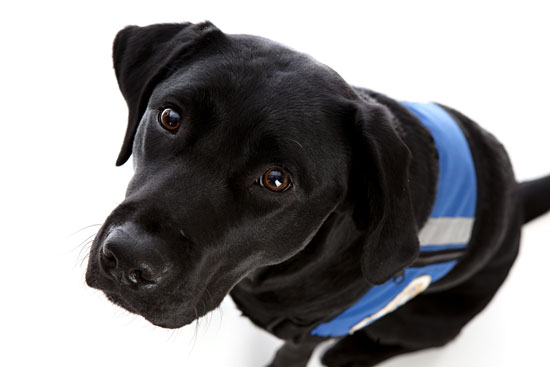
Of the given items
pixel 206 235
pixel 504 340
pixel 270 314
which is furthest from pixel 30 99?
pixel 504 340

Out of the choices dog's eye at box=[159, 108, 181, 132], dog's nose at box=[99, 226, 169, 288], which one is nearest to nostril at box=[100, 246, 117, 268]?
dog's nose at box=[99, 226, 169, 288]

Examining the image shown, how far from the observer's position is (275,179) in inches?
66.2

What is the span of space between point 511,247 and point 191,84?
1544mm

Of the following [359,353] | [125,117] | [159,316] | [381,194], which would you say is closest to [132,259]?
[159,316]

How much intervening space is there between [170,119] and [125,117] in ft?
5.54

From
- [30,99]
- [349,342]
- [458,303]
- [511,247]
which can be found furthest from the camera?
[30,99]

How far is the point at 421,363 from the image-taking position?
10.0 ft

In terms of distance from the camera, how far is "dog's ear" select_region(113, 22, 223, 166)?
6.14ft

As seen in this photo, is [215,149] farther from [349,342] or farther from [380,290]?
[349,342]

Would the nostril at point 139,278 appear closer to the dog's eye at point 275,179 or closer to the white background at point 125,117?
the dog's eye at point 275,179

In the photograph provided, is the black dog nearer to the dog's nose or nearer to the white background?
the dog's nose

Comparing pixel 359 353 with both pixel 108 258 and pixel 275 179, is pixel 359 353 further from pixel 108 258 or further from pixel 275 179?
pixel 108 258

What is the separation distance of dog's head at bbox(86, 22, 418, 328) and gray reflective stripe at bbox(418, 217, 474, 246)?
1.00 feet

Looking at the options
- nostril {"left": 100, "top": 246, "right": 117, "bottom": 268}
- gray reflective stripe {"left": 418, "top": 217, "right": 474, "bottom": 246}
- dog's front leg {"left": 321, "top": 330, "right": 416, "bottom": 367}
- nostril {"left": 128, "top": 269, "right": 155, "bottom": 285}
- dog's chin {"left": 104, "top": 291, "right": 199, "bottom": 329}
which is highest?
nostril {"left": 100, "top": 246, "right": 117, "bottom": 268}
